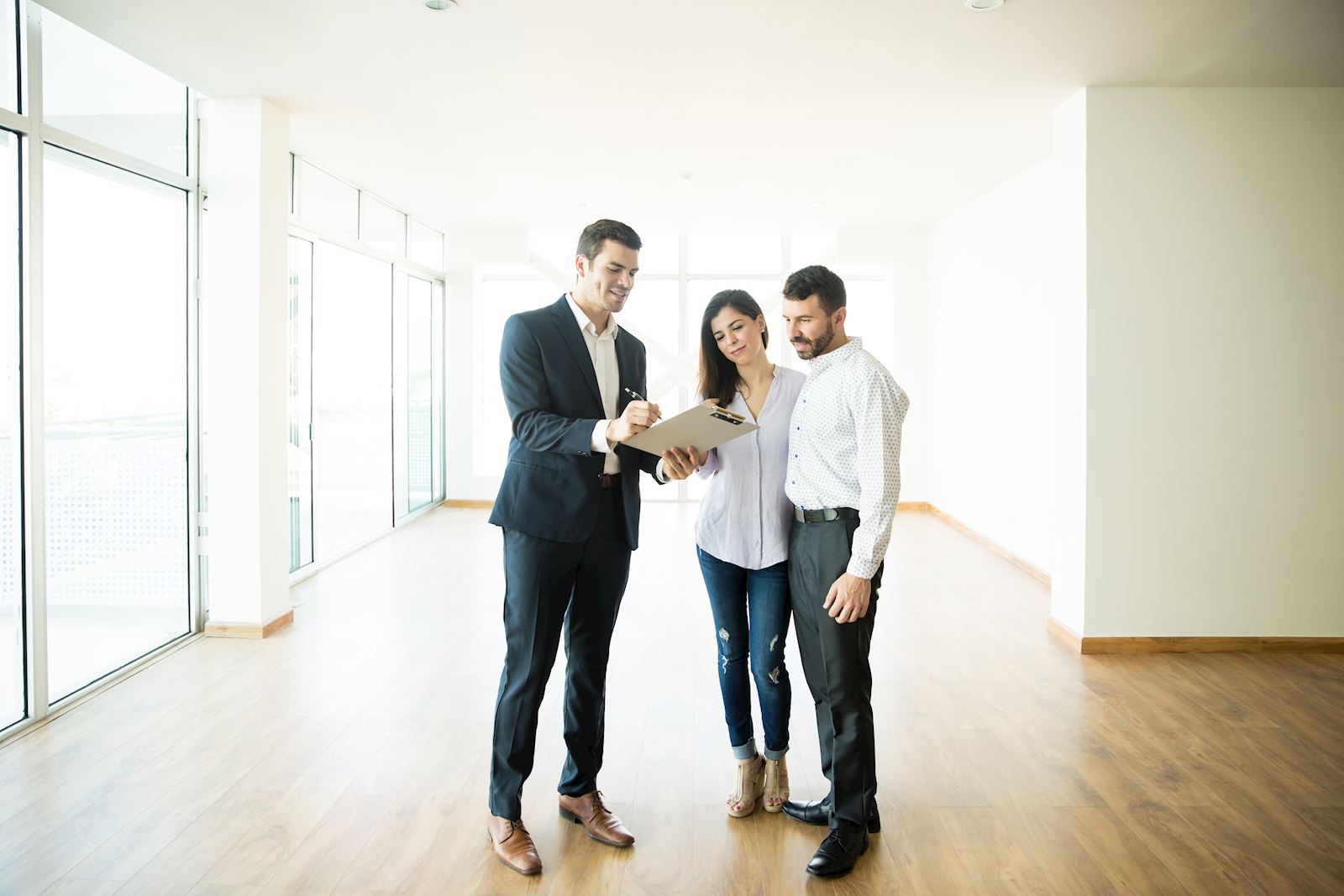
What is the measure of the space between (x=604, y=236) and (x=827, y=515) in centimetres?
98

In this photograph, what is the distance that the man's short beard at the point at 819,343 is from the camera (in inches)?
95.5

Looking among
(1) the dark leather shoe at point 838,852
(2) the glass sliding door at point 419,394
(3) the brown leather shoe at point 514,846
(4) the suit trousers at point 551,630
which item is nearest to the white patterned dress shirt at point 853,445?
(4) the suit trousers at point 551,630

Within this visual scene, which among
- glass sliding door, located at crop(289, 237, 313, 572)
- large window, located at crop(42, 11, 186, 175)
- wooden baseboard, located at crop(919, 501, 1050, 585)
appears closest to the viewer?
large window, located at crop(42, 11, 186, 175)

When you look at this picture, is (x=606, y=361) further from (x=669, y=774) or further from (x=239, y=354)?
(x=239, y=354)

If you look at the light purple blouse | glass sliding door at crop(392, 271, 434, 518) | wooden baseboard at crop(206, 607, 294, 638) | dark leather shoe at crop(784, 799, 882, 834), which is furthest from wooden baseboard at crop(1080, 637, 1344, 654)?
glass sliding door at crop(392, 271, 434, 518)

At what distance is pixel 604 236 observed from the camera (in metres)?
2.41

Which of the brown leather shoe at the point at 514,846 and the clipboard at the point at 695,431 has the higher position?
the clipboard at the point at 695,431

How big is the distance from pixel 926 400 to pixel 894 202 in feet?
7.51

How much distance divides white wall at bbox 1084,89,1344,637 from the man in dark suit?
3.01 meters

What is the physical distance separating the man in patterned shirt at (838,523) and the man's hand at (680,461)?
27 centimetres

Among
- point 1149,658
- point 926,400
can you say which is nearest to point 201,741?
point 1149,658

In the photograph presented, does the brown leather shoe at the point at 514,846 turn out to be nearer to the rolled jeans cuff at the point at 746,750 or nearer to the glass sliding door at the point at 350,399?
the rolled jeans cuff at the point at 746,750

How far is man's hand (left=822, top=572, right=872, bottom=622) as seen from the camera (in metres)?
2.25

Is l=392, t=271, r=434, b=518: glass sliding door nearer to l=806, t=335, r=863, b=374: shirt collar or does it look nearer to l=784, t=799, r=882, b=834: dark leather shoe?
l=784, t=799, r=882, b=834: dark leather shoe
